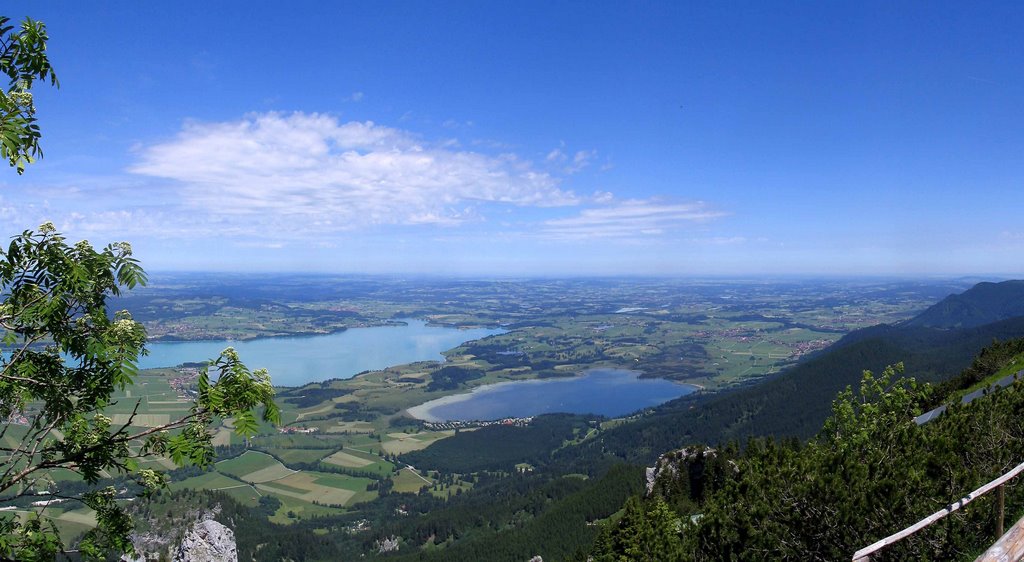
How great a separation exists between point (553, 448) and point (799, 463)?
120 meters

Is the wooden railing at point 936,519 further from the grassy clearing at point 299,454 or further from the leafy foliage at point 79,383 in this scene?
the grassy clearing at point 299,454

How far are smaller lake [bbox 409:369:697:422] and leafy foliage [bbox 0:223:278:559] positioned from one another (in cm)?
14396

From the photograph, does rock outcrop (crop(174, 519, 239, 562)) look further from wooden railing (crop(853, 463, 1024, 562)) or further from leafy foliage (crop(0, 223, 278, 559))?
wooden railing (crop(853, 463, 1024, 562))

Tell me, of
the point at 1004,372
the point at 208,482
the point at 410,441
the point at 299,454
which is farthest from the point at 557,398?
the point at 1004,372

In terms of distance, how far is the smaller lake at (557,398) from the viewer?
15112 centimetres

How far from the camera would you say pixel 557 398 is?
165m

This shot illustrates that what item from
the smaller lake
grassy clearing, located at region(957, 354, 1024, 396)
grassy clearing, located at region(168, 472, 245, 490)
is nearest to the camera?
grassy clearing, located at region(957, 354, 1024, 396)

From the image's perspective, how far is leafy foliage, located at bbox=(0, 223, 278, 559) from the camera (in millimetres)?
5027

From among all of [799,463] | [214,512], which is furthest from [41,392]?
[214,512]

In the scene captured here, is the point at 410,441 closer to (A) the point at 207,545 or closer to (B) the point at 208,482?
(B) the point at 208,482

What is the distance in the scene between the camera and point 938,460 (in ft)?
35.0

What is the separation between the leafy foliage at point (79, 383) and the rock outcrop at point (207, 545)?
2685 inches

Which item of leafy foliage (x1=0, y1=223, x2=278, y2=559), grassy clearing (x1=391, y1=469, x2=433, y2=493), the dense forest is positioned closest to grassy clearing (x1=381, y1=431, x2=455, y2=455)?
grassy clearing (x1=391, y1=469, x2=433, y2=493)

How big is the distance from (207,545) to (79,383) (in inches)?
2761
